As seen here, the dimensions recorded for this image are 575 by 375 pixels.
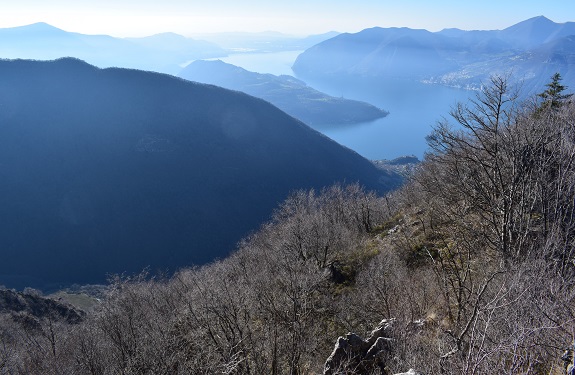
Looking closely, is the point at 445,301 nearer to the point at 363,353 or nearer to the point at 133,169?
the point at 363,353

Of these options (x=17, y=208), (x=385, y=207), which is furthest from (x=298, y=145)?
(x=385, y=207)

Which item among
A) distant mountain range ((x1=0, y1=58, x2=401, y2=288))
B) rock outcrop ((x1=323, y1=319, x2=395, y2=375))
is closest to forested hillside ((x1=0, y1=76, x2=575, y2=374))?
rock outcrop ((x1=323, y1=319, x2=395, y2=375))

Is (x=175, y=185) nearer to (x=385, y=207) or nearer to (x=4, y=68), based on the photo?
(x=4, y=68)

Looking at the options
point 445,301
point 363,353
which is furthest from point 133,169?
point 363,353

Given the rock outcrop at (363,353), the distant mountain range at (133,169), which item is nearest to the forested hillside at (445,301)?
the rock outcrop at (363,353)

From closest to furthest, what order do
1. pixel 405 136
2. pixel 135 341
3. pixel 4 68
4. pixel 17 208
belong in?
pixel 135 341 < pixel 17 208 < pixel 4 68 < pixel 405 136

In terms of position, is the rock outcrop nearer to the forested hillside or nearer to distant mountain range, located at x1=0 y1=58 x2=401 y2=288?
the forested hillside
